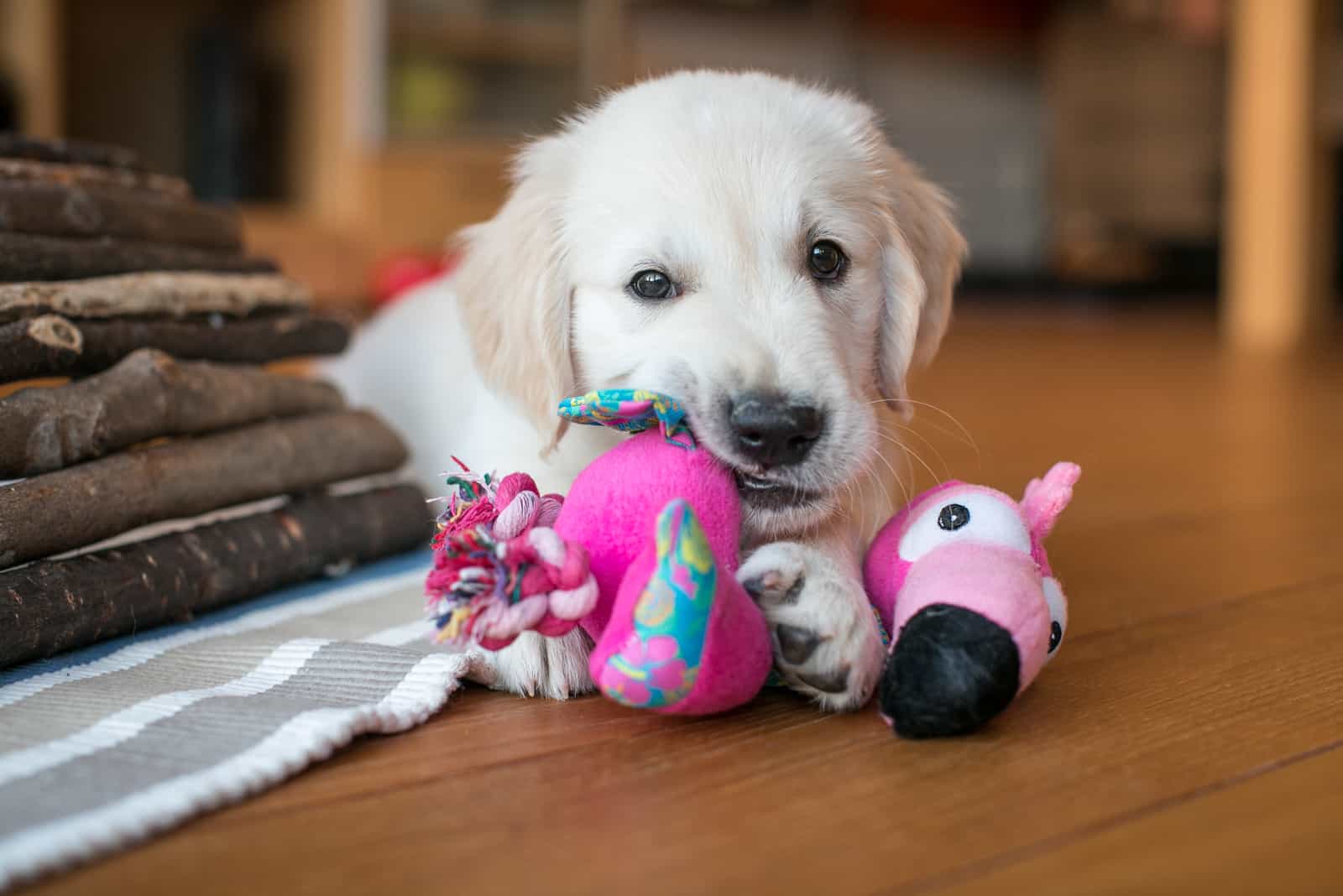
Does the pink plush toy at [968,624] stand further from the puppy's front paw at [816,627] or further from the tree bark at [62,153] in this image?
the tree bark at [62,153]

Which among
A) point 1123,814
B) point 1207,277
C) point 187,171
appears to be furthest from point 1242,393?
point 1207,277

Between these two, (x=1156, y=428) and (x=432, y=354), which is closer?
(x=432, y=354)

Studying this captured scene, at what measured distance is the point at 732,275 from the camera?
1.38 meters

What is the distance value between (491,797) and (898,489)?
1.17 meters

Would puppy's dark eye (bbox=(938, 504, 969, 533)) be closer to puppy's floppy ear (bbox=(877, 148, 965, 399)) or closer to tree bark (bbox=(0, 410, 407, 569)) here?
puppy's floppy ear (bbox=(877, 148, 965, 399))

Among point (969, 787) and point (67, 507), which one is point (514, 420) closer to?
point (67, 507)

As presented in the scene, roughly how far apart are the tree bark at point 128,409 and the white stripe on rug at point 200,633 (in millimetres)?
239

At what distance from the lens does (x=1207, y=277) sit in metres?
10.2

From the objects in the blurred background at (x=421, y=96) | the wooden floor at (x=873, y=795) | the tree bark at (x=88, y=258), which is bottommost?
the wooden floor at (x=873, y=795)

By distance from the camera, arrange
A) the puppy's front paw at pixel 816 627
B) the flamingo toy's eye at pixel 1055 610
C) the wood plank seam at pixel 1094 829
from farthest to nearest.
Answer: the flamingo toy's eye at pixel 1055 610
the puppy's front paw at pixel 816 627
the wood plank seam at pixel 1094 829

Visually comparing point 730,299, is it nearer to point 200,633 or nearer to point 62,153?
point 200,633

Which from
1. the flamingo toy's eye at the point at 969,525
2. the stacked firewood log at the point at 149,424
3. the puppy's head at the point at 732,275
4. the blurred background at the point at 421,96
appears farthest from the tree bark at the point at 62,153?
the blurred background at the point at 421,96

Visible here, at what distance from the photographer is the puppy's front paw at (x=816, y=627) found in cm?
108

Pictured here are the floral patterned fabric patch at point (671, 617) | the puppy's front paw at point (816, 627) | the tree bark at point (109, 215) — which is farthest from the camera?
the tree bark at point (109, 215)
